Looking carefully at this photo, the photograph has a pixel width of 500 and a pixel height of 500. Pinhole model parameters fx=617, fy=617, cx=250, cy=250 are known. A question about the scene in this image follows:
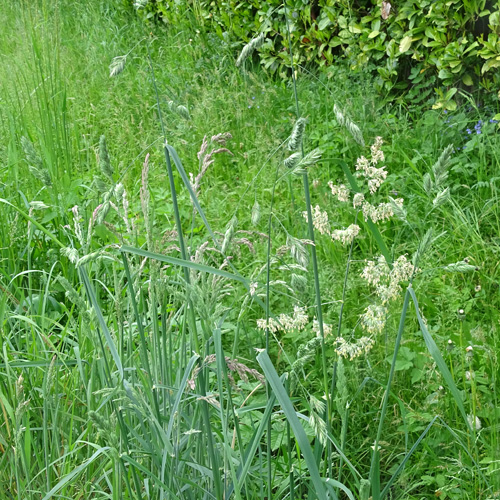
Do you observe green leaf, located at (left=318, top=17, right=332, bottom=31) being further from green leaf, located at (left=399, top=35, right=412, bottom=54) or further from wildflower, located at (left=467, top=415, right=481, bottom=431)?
wildflower, located at (left=467, top=415, right=481, bottom=431)

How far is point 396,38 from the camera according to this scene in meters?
3.84

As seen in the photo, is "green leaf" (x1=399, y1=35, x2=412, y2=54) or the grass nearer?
the grass

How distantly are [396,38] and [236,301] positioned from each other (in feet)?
8.43

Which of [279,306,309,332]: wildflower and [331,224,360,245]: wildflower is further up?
[331,224,360,245]: wildflower

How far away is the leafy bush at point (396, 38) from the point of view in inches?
138

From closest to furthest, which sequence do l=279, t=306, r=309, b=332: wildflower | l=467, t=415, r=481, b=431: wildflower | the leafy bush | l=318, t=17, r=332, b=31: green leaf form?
l=279, t=306, r=309, b=332: wildflower, l=467, t=415, r=481, b=431: wildflower, the leafy bush, l=318, t=17, r=332, b=31: green leaf

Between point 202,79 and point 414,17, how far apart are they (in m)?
1.57

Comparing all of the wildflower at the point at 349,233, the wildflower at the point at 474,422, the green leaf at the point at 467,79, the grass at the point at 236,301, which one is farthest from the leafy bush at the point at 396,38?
the wildflower at the point at 474,422

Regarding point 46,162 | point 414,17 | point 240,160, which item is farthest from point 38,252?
point 414,17

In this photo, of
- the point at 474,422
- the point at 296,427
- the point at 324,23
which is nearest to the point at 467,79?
the point at 324,23

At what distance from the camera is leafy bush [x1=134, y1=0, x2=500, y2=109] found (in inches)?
138

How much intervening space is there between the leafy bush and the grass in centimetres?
19

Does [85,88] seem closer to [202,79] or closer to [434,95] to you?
[202,79]

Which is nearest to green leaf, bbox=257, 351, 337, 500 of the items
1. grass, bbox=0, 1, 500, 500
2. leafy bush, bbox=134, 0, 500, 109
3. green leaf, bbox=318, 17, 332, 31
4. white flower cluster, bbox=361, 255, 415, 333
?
grass, bbox=0, 1, 500, 500
